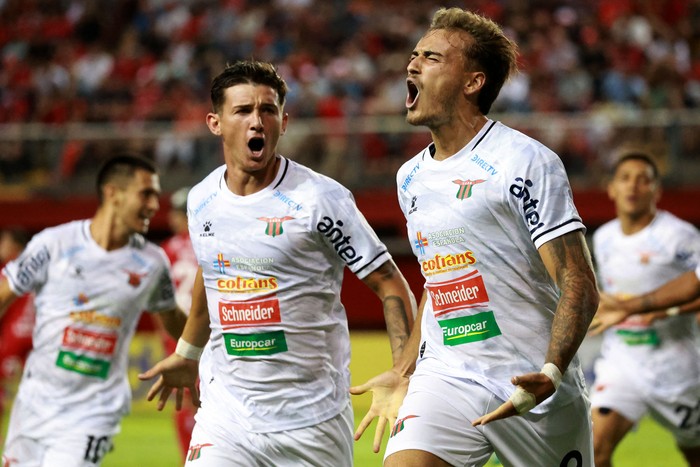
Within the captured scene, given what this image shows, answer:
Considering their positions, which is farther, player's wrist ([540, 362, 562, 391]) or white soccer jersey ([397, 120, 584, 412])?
white soccer jersey ([397, 120, 584, 412])

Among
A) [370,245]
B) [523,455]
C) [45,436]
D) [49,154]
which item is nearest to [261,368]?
[370,245]

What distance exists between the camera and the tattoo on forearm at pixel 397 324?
→ 17.5ft

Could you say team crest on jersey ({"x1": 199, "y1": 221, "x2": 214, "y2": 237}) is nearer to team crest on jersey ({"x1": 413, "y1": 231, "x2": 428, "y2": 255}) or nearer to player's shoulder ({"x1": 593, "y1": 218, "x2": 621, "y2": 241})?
team crest on jersey ({"x1": 413, "y1": 231, "x2": 428, "y2": 255})

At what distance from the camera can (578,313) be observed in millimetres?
4512

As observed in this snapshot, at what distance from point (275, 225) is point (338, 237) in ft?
1.05

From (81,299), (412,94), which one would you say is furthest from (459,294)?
(81,299)

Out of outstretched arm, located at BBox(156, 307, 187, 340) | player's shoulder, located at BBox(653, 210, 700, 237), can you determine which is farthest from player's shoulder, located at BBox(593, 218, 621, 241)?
outstretched arm, located at BBox(156, 307, 187, 340)

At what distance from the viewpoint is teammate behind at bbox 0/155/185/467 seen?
709cm

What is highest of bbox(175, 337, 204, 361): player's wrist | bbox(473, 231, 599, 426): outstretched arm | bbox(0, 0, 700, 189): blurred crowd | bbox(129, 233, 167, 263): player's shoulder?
bbox(0, 0, 700, 189): blurred crowd

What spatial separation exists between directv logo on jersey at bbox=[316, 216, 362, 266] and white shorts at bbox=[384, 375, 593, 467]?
35.2 inches

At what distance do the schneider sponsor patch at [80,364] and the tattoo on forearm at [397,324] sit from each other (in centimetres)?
267

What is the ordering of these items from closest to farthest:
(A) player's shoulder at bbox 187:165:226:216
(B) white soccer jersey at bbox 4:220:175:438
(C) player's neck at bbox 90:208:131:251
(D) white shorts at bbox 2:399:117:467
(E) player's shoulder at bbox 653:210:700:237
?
(A) player's shoulder at bbox 187:165:226:216, (D) white shorts at bbox 2:399:117:467, (B) white soccer jersey at bbox 4:220:175:438, (C) player's neck at bbox 90:208:131:251, (E) player's shoulder at bbox 653:210:700:237

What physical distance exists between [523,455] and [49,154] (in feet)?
46.0

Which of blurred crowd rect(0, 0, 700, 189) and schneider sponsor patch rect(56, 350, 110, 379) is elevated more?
blurred crowd rect(0, 0, 700, 189)
